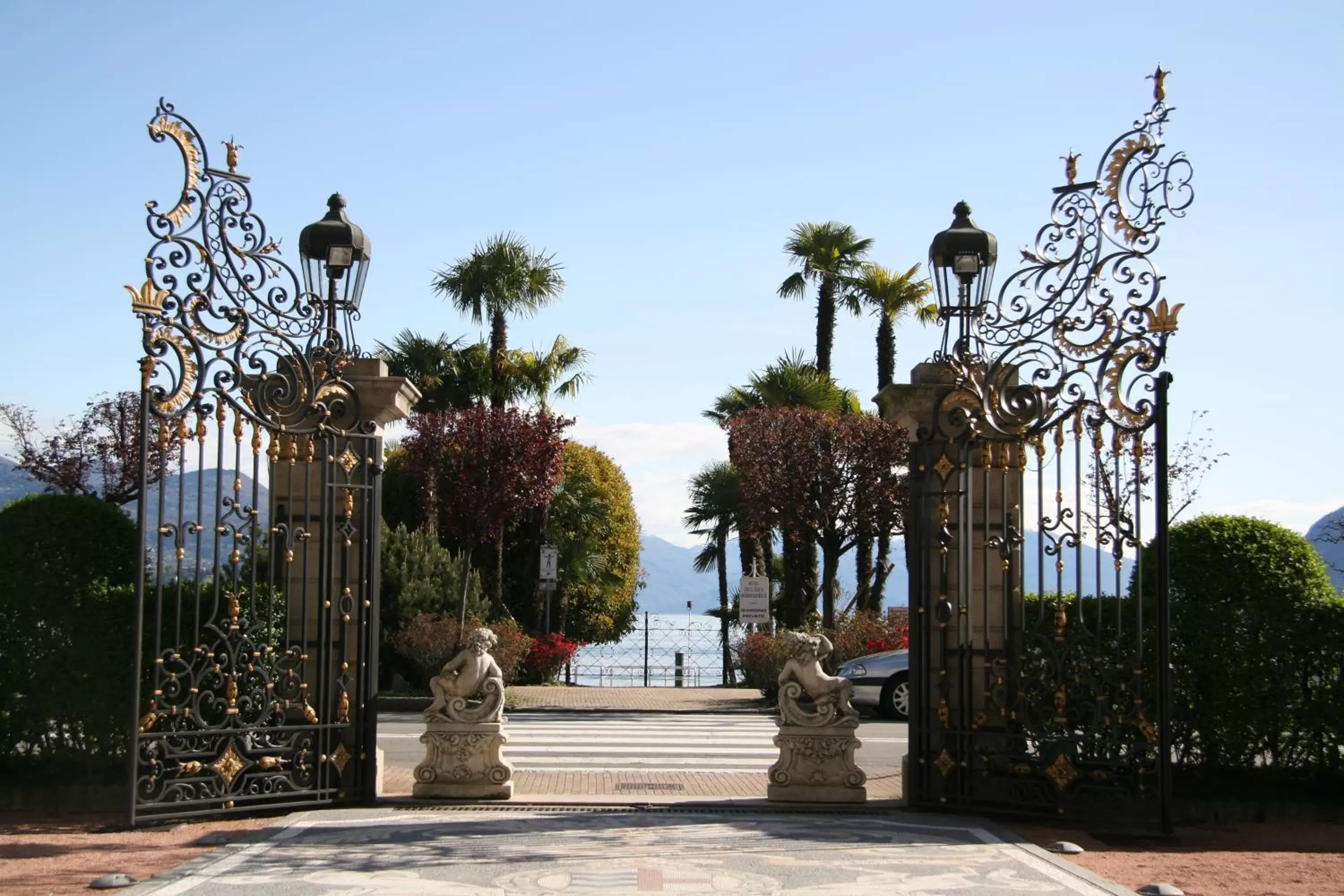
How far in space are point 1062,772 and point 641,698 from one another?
1359cm

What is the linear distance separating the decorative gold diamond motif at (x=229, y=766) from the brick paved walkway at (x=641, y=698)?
34.9 feet

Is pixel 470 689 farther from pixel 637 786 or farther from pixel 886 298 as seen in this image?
pixel 886 298

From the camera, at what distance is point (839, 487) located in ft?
86.5

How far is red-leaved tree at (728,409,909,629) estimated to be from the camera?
2614 cm

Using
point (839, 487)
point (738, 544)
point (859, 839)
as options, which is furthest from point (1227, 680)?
point (738, 544)

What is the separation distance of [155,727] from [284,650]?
3.47 ft

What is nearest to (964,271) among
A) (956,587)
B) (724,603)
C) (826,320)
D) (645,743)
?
(956,587)

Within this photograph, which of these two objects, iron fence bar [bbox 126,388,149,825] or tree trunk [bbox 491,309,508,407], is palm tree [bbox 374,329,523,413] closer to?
tree trunk [bbox 491,309,508,407]

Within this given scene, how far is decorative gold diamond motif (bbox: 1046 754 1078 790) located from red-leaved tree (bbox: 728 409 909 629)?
15.7 m

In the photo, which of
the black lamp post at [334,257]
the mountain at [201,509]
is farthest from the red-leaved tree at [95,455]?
the black lamp post at [334,257]

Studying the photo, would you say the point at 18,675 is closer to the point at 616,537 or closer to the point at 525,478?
the point at 525,478

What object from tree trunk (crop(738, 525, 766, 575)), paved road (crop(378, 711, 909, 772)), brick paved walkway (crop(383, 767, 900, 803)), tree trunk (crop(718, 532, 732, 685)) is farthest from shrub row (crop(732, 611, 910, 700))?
tree trunk (crop(738, 525, 766, 575))

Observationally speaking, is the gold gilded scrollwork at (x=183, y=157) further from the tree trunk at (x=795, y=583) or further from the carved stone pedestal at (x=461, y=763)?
the tree trunk at (x=795, y=583)

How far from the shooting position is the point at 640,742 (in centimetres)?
1611
